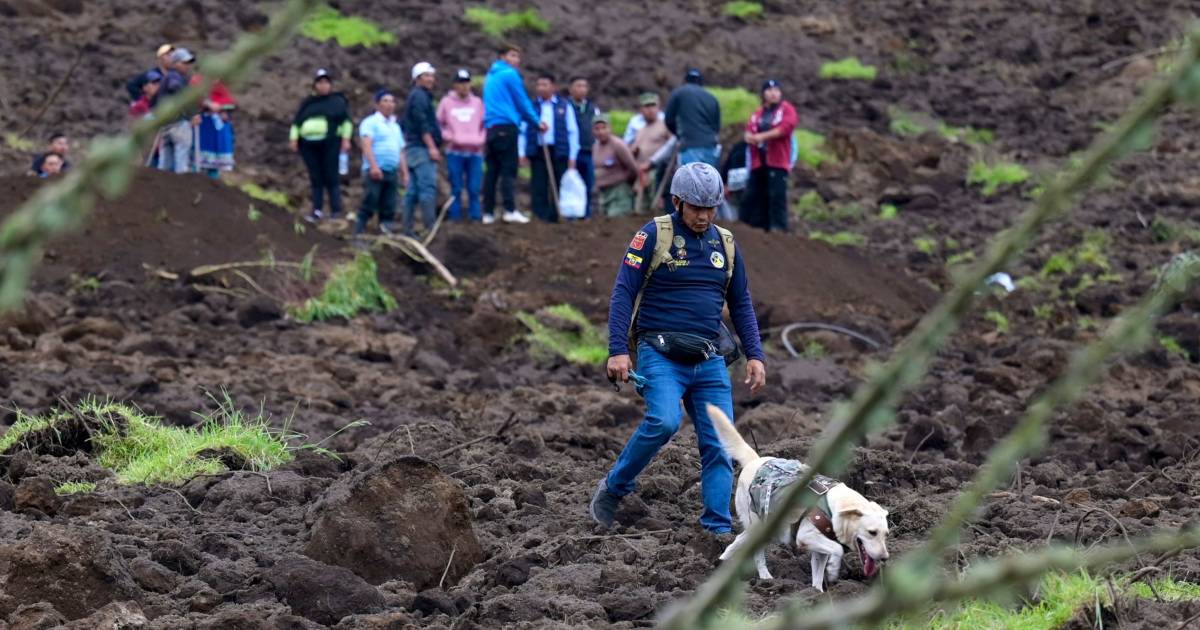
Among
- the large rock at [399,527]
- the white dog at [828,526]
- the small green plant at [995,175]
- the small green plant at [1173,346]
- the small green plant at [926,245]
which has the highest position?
the white dog at [828,526]

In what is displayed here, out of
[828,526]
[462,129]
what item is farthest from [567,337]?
[828,526]

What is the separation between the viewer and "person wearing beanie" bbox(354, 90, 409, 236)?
707 inches

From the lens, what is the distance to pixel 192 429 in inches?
384

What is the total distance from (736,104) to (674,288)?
2008 centimetres

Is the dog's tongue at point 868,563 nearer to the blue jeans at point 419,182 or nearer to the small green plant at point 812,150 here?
the blue jeans at point 419,182

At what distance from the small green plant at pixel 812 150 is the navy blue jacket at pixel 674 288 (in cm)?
1794

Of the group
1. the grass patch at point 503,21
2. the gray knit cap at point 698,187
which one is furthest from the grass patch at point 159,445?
the grass patch at point 503,21

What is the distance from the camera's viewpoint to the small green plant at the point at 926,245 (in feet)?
70.3

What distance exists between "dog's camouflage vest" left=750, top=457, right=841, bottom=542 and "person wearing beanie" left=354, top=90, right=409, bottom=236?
1166 cm

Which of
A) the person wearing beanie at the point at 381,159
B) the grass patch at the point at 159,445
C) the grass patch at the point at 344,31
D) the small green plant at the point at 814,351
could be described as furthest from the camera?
the grass patch at the point at 344,31

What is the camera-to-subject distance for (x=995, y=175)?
25.0 meters

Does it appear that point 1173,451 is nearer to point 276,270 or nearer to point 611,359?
point 611,359

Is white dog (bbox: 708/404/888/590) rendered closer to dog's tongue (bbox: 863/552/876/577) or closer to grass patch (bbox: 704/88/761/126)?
dog's tongue (bbox: 863/552/876/577)

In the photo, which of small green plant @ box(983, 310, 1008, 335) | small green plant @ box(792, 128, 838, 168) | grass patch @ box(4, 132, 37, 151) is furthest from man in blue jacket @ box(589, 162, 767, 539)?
small green plant @ box(792, 128, 838, 168)
